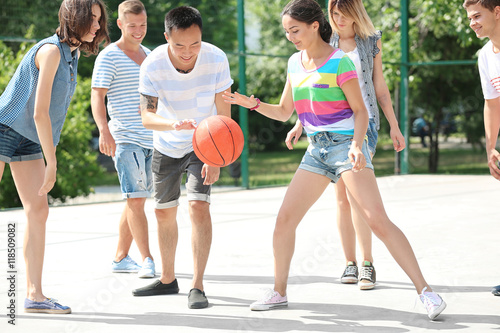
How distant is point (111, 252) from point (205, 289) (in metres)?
1.66

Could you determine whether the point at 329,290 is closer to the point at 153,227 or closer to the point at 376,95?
the point at 376,95

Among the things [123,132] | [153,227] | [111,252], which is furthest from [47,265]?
[153,227]

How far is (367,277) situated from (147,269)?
64.0 inches

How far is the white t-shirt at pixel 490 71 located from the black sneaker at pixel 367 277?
142 centimetres

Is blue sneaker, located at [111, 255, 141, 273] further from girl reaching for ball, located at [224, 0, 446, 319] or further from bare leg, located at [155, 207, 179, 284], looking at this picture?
girl reaching for ball, located at [224, 0, 446, 319]

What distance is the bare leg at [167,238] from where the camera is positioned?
4926 mm

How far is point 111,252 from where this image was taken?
256 inches

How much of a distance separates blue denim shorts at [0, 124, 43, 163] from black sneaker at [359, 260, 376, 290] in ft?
7.61

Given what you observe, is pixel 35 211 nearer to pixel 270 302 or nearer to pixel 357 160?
pixel 270 302

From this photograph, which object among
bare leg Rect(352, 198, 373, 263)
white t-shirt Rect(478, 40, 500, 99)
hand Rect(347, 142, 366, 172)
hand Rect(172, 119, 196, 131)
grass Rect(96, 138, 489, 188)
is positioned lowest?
grass Rect(96, 138, 489, 188)

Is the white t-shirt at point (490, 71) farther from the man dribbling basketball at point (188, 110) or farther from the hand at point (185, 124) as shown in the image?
the hand at point (185, 124)

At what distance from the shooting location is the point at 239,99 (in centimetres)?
450

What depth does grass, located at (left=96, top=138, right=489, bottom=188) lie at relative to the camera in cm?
1745

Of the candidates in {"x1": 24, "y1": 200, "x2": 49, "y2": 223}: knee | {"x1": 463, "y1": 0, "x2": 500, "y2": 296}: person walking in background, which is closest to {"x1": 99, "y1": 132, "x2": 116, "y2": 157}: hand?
{"x1": 24, "y1": 200, "x2": 49, "y2": 223}: knee
